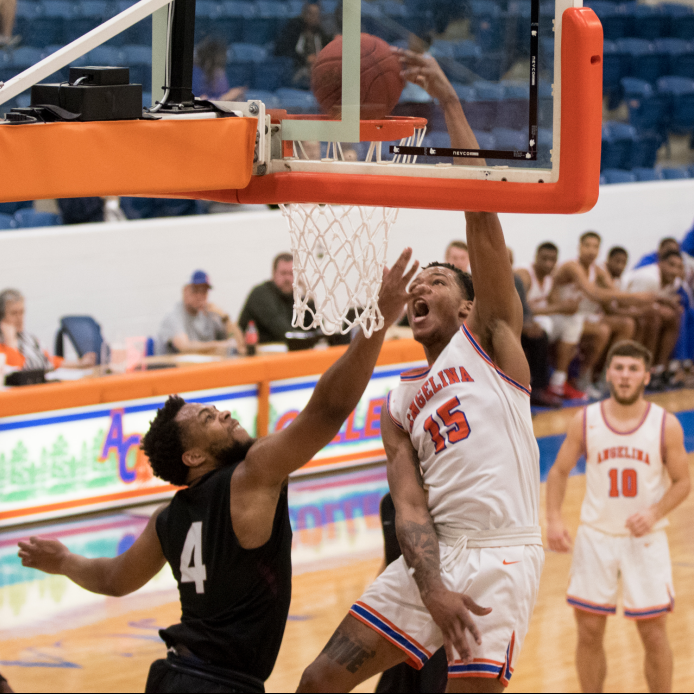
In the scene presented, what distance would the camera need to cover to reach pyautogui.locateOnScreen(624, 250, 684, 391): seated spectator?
10.4m

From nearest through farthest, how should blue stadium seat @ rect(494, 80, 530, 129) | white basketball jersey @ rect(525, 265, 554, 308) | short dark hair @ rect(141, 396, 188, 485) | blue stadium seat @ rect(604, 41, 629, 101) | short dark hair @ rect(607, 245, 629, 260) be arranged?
blue stadium seat @ rect(494, 80, 530, 129)
short dark hair @ rect(141, 396, 188, 485)
white basketball jersey @ rect(525, 265, 554, 308)
short dark hair @ rect(607, 245, 629, 260)
blue stadium seat @ rect(604, 41, 629, 101)

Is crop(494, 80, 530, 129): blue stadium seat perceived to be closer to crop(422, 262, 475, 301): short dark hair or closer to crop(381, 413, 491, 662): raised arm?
crop(422, 262, 475, 301): short dark hair

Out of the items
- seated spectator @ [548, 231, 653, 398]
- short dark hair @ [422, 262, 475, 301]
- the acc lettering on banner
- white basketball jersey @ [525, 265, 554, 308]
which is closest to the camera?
short dark hair @ [422, 262, 475, 301]

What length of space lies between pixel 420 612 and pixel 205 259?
19.9 feet

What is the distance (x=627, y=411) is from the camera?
510 centimetres

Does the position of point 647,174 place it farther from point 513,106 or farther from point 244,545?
point 244,545

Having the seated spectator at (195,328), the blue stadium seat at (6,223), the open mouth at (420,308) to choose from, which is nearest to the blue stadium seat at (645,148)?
the seated spectator at (195,328)

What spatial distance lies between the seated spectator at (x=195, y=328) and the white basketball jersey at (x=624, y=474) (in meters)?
3.71

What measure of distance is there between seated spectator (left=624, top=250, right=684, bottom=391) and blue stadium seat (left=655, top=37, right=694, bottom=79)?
2752 millimetres

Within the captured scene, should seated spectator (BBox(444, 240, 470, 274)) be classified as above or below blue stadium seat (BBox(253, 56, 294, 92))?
below

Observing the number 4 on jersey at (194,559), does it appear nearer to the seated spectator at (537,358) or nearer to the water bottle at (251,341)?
the water bottle at (251,341)

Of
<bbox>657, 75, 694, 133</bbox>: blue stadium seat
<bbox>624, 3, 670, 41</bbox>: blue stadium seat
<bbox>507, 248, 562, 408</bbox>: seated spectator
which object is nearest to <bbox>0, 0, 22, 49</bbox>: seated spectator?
<bbox>507, 248, 562, 408</bbox>: seated spectator

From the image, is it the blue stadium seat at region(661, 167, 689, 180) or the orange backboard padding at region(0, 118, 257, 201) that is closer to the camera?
the orange backboard padding at region(0, 118, 257, 201)

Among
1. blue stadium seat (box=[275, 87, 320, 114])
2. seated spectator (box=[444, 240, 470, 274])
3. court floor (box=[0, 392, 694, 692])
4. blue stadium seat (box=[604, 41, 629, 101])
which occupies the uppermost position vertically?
blue stadium seat (box=[604, 41, 629, 101])
